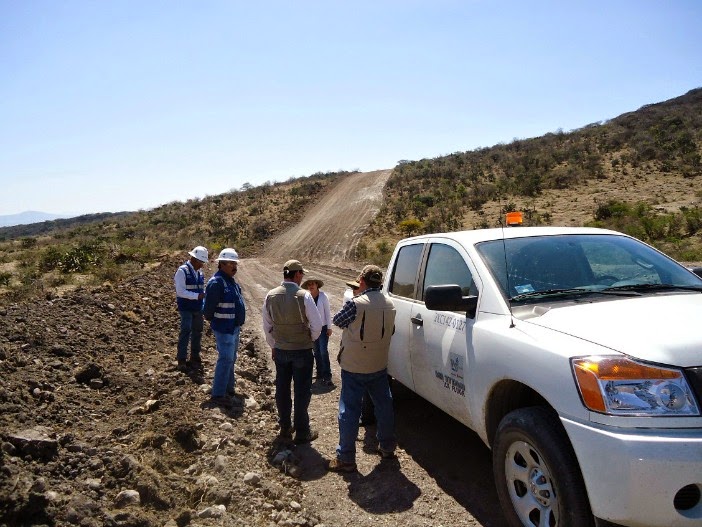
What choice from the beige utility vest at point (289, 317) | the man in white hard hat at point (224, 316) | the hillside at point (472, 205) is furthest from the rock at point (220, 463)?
the hillside at point (472, 205)

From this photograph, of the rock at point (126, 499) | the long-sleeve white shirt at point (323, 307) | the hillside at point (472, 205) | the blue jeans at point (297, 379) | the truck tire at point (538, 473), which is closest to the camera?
the truck tire at point (538, 473)

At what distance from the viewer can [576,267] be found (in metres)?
4.10

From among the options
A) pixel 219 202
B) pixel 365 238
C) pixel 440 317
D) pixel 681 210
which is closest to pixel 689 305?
pixel 440 317

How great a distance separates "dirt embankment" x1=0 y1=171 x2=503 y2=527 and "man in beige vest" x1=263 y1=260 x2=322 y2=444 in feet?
0.93

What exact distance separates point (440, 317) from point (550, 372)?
149 centimetres

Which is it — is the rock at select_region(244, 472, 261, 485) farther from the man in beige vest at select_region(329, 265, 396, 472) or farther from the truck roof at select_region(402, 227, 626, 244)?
the truck roof at select_region(402, 227, 626, 244)

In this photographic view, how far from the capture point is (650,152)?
34.1 metres

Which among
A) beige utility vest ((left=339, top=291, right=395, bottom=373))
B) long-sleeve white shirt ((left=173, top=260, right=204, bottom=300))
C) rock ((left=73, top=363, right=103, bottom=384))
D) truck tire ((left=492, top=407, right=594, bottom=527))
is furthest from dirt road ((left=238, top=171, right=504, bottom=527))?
rock ((left=73, top=363, right=103, bottom=384))

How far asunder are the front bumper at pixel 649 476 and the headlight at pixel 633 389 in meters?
0.10

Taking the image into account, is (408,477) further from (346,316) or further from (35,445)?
(35,445)

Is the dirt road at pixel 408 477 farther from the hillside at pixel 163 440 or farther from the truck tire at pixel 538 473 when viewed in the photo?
the truck tire at pixel 538 473

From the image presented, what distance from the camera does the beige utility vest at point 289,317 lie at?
5297 millimetres

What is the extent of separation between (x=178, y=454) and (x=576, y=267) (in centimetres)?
363

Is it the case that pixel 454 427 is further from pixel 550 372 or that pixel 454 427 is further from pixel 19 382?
pixel 19 382
